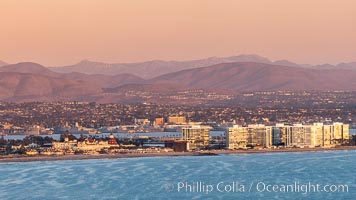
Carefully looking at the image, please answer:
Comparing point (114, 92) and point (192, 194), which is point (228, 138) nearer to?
point (192, 194)

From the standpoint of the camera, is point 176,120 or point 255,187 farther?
point 176,120

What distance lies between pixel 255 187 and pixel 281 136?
3039 cm

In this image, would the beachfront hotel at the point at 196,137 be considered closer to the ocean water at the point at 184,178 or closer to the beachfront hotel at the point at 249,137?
the beachfront hotel at the point at 249,137

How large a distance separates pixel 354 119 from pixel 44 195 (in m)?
69.4

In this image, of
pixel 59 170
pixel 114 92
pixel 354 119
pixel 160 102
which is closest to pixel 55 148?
pixel 59 170

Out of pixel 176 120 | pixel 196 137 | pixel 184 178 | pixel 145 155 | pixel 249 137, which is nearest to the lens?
pixel 184 178

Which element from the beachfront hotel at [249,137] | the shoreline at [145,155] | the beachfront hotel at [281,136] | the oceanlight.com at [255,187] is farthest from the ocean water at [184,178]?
the beachfront hotel at [281,136]

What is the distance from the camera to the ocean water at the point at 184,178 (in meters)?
45.4

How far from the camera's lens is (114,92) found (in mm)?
171625

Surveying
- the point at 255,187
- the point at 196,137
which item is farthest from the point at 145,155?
the point at 255,187

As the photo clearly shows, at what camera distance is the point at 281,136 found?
77.8m

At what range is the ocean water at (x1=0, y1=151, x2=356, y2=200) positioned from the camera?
149 feet

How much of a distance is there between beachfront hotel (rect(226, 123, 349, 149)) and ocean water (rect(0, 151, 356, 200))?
9272 mm

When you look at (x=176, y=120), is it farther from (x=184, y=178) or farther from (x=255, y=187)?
(x=255, y=187)
